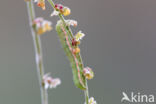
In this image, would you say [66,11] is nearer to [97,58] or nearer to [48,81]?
[48,81]

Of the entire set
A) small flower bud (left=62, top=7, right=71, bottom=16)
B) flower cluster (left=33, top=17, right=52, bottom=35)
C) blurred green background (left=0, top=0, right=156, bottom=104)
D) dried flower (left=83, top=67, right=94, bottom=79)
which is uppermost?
blurred green background (left=0, top=0, right=156, bottom=104)

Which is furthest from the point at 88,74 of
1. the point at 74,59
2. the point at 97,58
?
the point at 97,58

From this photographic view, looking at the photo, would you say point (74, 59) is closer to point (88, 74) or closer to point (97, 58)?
point (88, 74)

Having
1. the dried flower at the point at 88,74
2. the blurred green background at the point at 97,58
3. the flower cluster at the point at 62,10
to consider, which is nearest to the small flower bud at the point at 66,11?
the flower cluster at the point at 62,10

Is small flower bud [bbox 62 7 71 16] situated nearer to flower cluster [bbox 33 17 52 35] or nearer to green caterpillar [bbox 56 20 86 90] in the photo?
green caterpillar [bbox 56 20 86 90]

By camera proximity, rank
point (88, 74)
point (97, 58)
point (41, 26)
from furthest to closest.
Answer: point (97, 58), point (88, 74), point (41, 26)

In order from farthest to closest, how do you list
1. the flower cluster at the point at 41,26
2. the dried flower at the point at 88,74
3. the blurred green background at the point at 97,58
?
the blurred green background at the point at 97,58 < the dried flower at the point at 88,74 < the flower cluster at the point at 41,26

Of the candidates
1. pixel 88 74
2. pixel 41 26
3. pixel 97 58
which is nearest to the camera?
pixel 41 26

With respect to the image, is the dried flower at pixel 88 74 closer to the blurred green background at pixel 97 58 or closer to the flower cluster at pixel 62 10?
the flower cluster at pixel 62 10

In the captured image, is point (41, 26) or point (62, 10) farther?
point (62, 10)

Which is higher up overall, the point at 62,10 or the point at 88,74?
the point at 62,10

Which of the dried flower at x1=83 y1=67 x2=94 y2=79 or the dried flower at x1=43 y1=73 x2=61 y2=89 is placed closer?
the dried flower at x1=43 y1=73 x2=61 y2=89

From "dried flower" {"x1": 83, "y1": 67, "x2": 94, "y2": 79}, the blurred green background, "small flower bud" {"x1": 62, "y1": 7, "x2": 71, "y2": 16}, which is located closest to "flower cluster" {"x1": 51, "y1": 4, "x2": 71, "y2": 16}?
"small flower bud" {"x1": 62, "y1": 7, "x2": 71, "y2": 16}
